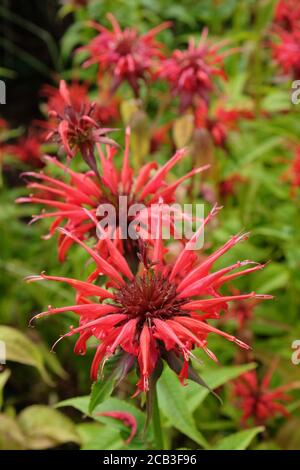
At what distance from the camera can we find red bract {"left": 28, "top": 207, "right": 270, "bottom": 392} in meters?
0.78

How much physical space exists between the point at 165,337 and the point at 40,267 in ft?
4.23

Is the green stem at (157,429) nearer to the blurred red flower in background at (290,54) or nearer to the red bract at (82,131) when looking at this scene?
the red bract at (82,131)

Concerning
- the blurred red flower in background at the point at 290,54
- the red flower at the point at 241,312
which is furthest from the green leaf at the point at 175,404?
the blurred red flower in background at the point at 290,54

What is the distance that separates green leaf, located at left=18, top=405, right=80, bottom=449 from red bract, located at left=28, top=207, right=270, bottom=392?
49cm

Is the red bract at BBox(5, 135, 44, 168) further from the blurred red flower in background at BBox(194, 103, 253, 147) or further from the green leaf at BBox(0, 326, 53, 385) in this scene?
the green leaf at BBox(0, 326, 53, 385)

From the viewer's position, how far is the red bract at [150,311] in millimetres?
783

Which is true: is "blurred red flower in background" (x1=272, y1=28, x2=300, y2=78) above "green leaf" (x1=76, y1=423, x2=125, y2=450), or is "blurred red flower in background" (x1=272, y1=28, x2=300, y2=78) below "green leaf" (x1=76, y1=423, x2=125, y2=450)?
above

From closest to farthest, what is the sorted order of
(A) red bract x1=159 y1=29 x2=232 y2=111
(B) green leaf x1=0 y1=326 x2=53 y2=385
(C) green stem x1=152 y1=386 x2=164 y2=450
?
(C) green stem x1=152 y1=386 x2=164 y2=450 < (B) green leaf x1=0 y1=326 x2=53 y2=385 < (A) red bract x1=159 y1=29 x2=232 y2=111

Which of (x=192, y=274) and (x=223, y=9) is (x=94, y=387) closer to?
(x=192, y=274)

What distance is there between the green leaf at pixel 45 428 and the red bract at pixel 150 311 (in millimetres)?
495

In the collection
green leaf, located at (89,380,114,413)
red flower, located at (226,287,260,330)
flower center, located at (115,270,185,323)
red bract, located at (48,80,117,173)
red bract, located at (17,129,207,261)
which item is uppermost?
red bract, located at (48,80,117,173)

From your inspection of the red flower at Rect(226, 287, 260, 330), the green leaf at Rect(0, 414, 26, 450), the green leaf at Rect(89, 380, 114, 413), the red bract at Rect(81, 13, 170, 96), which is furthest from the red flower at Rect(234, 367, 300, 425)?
the red bract at Rect(81, 13, 170, 96)
